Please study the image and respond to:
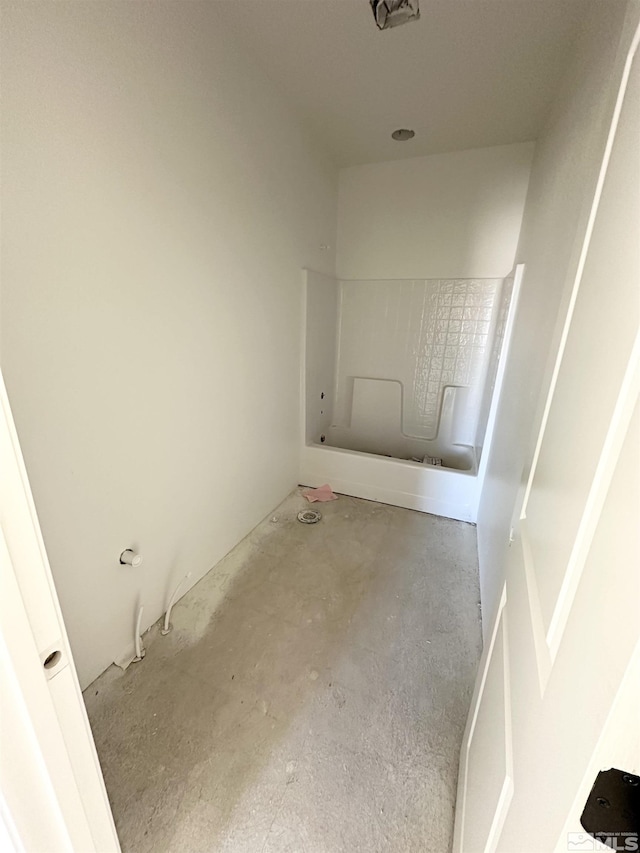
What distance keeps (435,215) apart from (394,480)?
78.5 inches

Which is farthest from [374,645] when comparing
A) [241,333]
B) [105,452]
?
[241,333]

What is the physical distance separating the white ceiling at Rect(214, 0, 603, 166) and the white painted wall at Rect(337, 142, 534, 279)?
0.73ft

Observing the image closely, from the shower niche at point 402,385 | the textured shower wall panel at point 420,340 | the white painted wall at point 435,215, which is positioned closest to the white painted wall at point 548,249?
the white painted wall at point 435,215

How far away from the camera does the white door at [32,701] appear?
21.8 inches

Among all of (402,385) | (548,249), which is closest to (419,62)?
(548,249)

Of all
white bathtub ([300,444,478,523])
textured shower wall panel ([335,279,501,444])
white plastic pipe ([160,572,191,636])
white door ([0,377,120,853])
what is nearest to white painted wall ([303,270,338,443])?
textured shower wall panel ([335,279,501,444])

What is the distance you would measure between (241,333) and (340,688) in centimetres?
170

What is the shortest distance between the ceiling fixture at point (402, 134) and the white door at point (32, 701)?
271cm

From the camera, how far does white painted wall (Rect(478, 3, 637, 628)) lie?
1.05m

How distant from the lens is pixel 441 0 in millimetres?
1379

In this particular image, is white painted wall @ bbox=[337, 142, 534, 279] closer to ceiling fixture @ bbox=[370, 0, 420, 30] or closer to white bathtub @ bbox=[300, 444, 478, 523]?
ceiling fixture @ bbox=[370, 0, 420, 30]

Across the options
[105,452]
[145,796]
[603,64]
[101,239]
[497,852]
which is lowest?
[145,796]

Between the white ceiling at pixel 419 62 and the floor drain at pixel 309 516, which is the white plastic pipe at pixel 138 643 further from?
the white ceiling at pixel 419 62

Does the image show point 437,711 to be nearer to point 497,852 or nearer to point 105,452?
point 497,852
